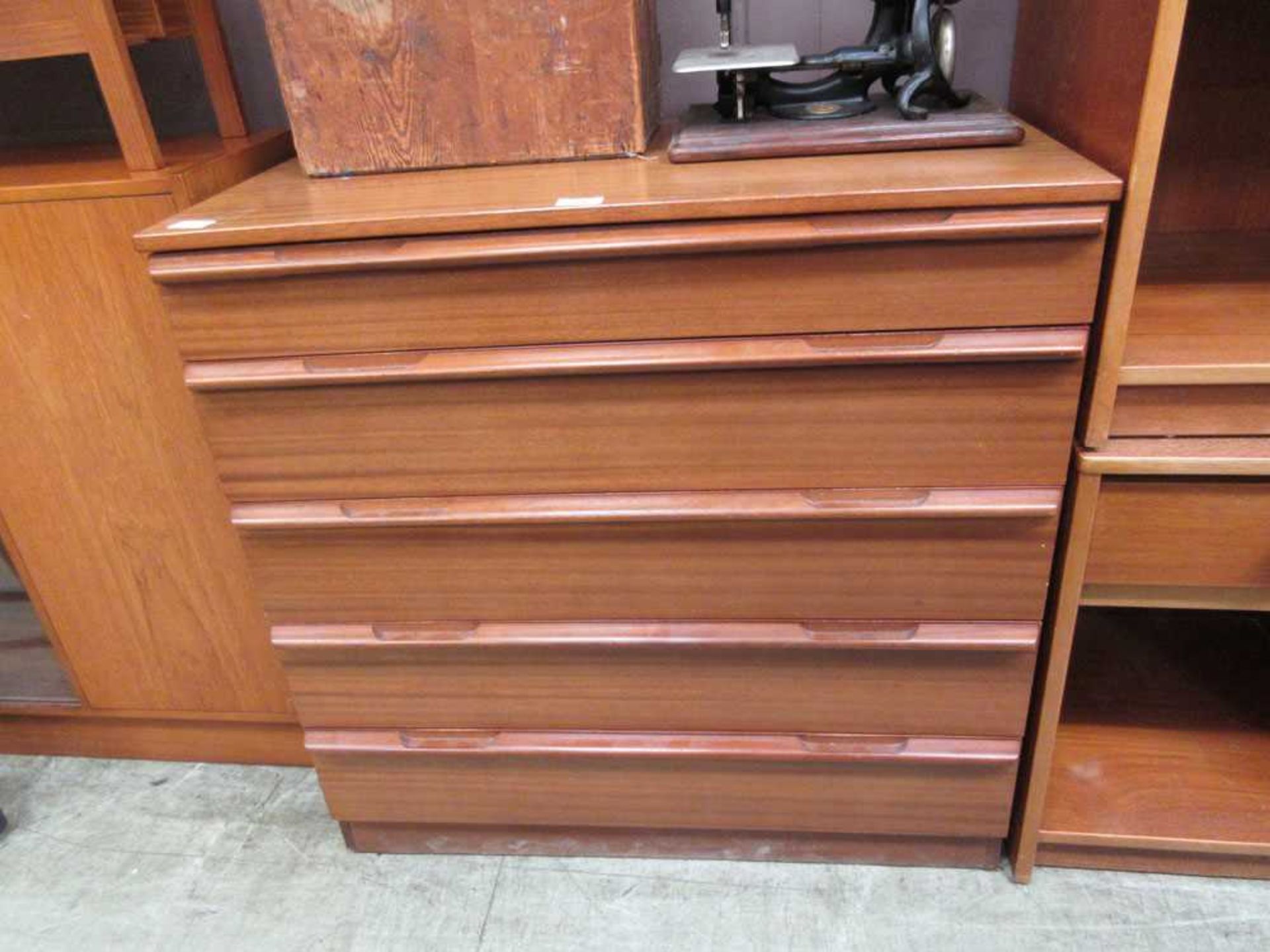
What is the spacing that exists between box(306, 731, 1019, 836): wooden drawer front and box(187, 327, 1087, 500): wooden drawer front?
352mm

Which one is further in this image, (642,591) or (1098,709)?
(1098,709)

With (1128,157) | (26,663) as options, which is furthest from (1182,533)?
(26,663)

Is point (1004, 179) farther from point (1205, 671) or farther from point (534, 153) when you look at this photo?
point (1205, 671)

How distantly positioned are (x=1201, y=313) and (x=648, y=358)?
0.59 metres

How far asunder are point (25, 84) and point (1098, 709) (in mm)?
1752

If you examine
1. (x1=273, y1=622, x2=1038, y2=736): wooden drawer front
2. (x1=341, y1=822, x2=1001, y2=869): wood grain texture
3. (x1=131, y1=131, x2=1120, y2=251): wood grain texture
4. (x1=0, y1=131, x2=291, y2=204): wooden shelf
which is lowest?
(x1=341, y1=822, x2=1001, y2=869): wood grain texture

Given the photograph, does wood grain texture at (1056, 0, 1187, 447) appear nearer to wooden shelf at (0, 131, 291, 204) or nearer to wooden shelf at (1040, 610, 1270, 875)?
wooden shelf at (1040, 610, 1270, 875)

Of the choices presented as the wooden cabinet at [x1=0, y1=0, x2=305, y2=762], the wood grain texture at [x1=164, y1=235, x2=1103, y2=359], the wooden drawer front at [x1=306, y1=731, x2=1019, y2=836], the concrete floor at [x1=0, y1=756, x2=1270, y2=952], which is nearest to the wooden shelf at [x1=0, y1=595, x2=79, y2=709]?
the wooden cabinet at [x1=0, y1=0, x2=305, y2=762]

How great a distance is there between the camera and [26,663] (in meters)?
1.40

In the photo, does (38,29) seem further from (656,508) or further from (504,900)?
(504,900)

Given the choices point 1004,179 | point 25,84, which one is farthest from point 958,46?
point 25,84

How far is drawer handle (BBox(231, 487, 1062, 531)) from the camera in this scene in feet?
2.95

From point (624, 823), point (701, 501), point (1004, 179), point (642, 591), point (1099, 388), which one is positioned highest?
point (1004, 179)

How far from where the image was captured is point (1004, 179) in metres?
0.78
